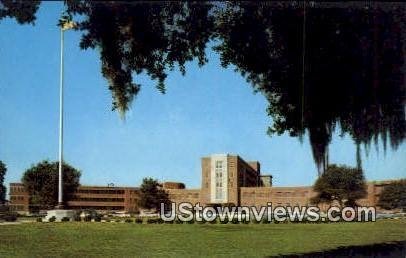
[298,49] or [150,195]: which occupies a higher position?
[298,49]

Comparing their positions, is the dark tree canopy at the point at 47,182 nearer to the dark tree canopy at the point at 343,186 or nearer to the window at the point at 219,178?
the dark tree canopy at the point at 343,186

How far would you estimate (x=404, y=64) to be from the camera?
10.1 metres

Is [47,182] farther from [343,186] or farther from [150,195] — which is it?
[343,186]

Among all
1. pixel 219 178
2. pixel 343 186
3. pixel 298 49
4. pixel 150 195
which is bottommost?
pixel 150 195

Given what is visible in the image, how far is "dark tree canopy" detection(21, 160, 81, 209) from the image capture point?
7725cm

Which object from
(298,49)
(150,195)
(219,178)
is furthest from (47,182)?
(298,49)

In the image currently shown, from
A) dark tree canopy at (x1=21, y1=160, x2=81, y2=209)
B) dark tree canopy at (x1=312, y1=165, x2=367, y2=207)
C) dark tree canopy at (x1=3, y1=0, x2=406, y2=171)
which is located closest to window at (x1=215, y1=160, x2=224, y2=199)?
dark tree canopy at (x1=312, y1=165, x2=367, y2=207)

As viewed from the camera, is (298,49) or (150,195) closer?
(298,49)

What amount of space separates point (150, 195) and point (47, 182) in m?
30.7

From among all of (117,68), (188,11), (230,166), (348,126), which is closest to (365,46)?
(348,126)

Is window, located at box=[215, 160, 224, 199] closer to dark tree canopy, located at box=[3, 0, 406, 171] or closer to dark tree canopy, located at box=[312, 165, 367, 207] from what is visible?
dark tree canopy, located at box=[312, 165, 367, 207]

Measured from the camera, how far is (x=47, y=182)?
78250 millimetres

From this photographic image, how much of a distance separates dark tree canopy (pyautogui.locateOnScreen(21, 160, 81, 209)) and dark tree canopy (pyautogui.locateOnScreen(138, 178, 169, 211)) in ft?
87.1

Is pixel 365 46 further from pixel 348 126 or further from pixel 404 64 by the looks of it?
pixel 348 126
